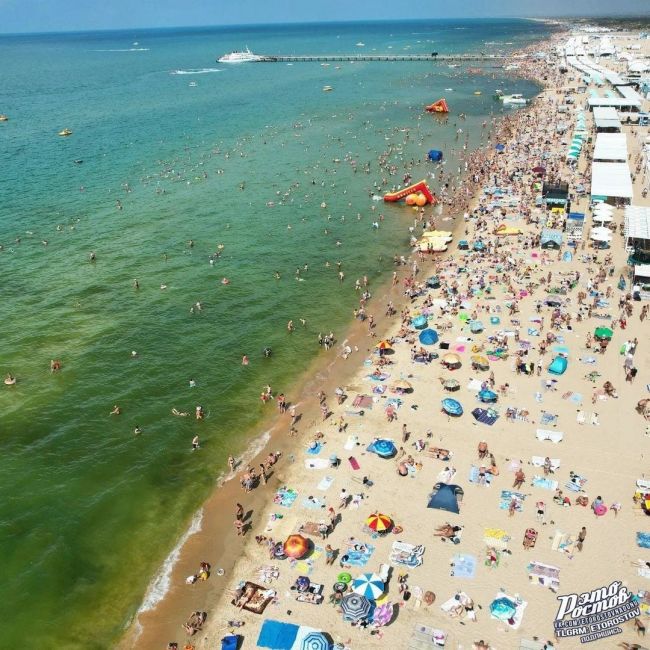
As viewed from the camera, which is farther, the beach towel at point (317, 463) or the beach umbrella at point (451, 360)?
the beach umbrella at point (451, 360)

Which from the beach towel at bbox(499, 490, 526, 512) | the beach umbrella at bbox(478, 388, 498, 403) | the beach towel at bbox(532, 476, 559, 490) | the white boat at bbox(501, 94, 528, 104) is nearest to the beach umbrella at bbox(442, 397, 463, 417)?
the beach umbrella at bbox(478, 388, 498, 403)

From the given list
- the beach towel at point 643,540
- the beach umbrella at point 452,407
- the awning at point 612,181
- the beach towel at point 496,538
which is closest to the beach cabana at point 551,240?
the awning at point 612,181

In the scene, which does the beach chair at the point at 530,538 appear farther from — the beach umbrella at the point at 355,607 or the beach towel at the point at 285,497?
the beach towel at the point at 285,497

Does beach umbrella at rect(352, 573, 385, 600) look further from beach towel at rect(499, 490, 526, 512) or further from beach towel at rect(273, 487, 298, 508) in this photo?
beach towel at rect(499, 490, 526, 512)

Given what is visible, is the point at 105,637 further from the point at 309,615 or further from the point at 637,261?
the point at 637,261

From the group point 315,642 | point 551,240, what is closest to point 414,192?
point 551,240

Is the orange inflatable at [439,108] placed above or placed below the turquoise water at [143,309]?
above

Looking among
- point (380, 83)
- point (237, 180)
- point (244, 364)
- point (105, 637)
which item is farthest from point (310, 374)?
point (380, 83)
